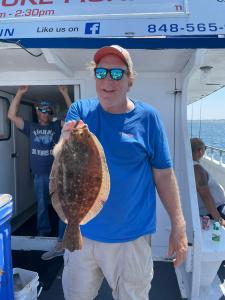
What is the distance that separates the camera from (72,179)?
171 centimetres

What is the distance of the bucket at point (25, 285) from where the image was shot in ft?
9.43

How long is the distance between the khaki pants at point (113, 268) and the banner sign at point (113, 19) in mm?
1710

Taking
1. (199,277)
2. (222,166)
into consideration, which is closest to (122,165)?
Result: (199,277)

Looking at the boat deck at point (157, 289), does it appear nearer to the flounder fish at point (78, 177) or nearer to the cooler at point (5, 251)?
the cooler at point (5, 251)

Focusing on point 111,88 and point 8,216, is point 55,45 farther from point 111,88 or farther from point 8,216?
point 8,216

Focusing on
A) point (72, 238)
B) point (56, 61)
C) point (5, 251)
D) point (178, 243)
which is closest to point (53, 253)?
point (5, 251)

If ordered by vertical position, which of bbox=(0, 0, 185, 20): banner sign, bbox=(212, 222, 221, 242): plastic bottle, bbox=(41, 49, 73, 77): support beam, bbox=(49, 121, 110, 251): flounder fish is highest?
bbox=(0, 0, 185, 20): banner sign

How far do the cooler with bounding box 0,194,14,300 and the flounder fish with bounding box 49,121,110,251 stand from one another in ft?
3.14

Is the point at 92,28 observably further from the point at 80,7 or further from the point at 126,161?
the point at 126,161

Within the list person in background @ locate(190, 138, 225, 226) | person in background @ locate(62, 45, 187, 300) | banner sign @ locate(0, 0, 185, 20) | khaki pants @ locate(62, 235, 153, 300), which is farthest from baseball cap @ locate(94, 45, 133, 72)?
person in background @ locate(190, 138, 225, 226)

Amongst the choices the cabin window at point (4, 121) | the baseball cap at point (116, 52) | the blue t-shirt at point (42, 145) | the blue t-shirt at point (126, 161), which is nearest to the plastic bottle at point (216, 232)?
the blue t-shirt at point (126, 161)

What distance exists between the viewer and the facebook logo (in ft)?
9.02

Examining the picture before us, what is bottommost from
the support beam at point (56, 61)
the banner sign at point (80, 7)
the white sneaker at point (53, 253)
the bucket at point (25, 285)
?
the white sneaker at point (53, 253)

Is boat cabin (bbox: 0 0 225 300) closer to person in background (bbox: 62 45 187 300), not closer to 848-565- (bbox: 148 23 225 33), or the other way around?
848-565- (bbox: 148 23 225 33)
